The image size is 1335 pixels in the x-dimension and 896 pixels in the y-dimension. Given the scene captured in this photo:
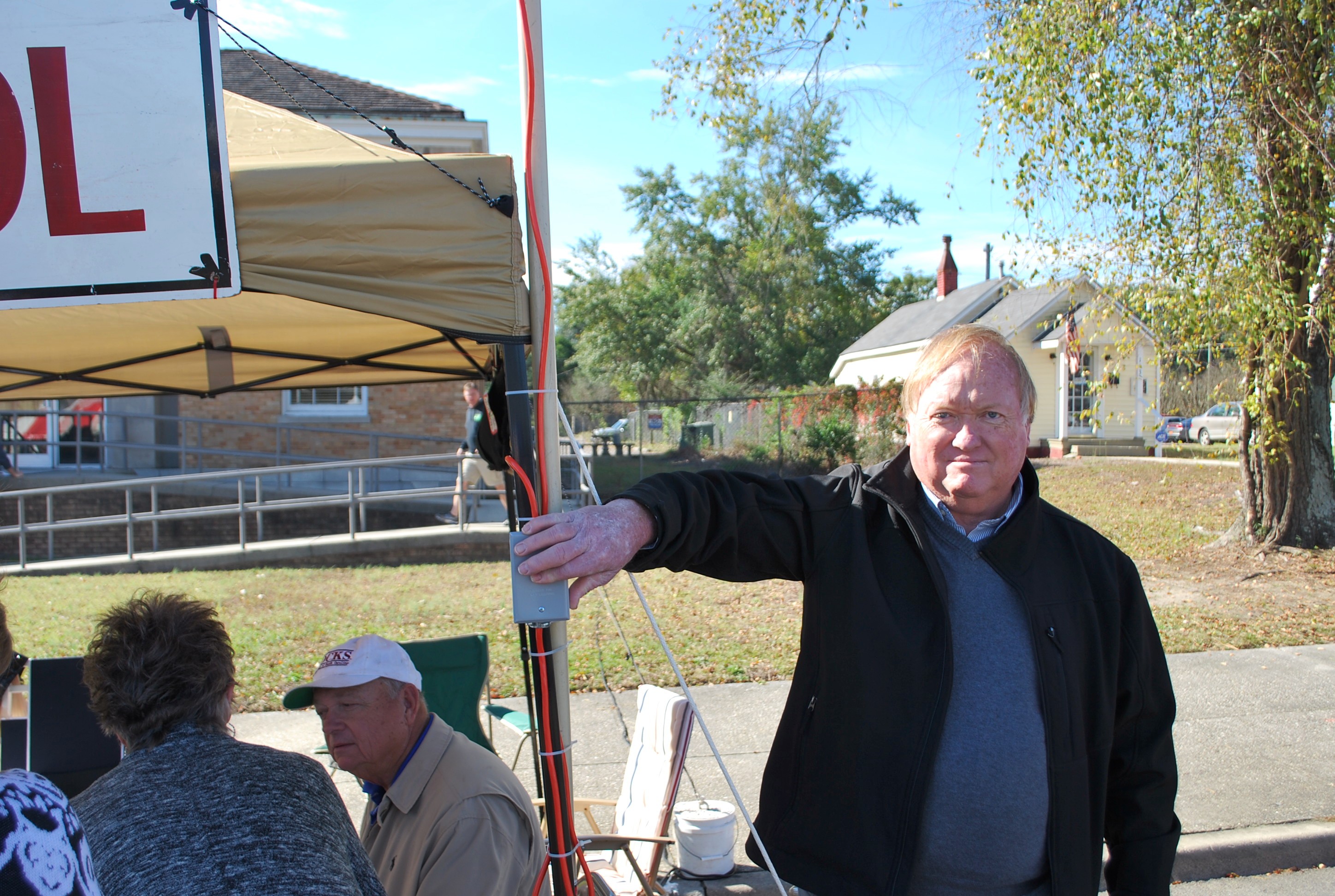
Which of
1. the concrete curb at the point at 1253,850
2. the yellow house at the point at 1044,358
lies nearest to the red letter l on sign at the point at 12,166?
the concrete curb at the point at 1253,850

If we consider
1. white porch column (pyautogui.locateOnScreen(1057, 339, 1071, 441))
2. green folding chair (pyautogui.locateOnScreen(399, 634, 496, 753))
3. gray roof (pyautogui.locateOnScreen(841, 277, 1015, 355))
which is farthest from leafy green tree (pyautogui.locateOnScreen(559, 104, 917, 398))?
green folding chair (pyautogui.locateOnScreen(399, 634, 496, 753))

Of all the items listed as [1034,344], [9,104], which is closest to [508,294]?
[9,104]

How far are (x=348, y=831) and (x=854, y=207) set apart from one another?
131 ft

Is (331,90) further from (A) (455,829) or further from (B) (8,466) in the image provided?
(A) (455,829)

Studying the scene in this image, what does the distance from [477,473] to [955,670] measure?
31.4 ft

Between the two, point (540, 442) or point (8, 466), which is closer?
point (540, 442)

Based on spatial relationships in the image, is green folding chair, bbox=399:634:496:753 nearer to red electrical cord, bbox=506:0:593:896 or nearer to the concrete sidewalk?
the concrete sidewalk

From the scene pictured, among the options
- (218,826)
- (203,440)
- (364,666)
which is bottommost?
(218,826)

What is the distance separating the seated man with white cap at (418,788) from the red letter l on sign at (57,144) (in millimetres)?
1294

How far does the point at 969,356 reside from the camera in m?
1.91

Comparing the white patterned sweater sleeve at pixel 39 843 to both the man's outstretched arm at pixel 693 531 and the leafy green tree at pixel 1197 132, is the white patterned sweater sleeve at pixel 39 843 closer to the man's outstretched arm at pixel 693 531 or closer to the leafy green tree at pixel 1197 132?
the man's outstretched arm at pixel 693 531

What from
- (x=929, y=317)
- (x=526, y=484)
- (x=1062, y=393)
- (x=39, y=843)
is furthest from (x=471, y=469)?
(x=929, y=317)

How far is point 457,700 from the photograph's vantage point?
419cm

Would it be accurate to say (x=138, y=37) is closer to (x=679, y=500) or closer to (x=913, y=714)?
(x=679, y=500)
